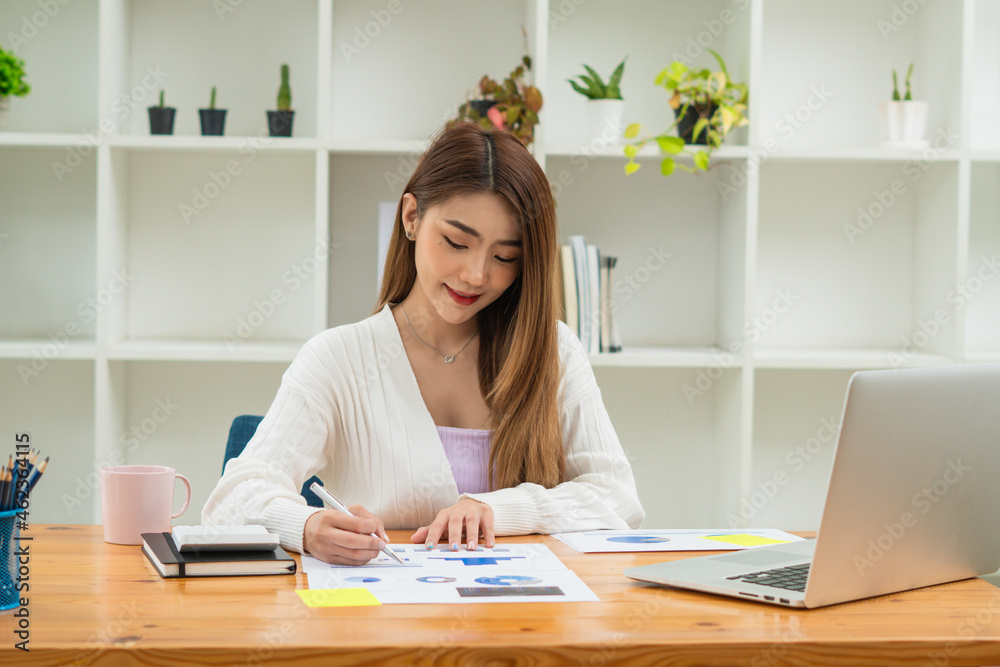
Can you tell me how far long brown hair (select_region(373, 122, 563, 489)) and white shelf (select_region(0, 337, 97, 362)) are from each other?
1208mm

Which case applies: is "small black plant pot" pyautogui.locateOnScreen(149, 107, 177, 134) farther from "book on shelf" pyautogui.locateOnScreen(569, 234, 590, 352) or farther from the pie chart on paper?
the pie chart on paper

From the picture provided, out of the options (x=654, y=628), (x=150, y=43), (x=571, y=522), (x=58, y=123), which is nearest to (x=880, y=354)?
(x=571, y=522)

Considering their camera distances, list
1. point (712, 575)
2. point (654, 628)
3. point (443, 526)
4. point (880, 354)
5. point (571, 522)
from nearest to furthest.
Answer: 1. point (654, 628)
2. point (712, 575)
3. point (443, 526)
4. point (571, 522)
5. point (880, 354)

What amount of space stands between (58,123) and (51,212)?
0.85 ft

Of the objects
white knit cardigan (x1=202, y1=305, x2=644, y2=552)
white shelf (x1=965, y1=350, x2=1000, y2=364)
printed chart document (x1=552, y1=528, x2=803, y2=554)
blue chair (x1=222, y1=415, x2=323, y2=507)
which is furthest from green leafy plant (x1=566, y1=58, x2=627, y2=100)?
printed chart document (x1=552, y1=528, x2=803, y2=554)

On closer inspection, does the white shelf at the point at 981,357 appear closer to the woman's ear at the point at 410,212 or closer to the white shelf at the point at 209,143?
the woman's ear at the point at 410,212

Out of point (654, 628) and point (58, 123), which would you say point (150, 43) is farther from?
point (654, 628)

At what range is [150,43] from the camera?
2744mm

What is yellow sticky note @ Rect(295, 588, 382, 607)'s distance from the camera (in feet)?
3.34

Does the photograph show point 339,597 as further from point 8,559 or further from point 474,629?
point 8,559

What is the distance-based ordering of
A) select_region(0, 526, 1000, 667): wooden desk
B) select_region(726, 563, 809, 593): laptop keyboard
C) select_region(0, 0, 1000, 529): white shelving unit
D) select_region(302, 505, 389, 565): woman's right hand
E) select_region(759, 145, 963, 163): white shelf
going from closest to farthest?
select_region(0, 526, 1000, 667): wooden desk
select_region(726, 563, 809, 593): laptop keyboard
select_region(302, 505, 389, 565): woman's right hand
select_region(759, 145, 963, 163): white shelf
select_region(0, 0, 1000, 529): white shelving unit

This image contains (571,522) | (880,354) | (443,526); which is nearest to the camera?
(443,526)

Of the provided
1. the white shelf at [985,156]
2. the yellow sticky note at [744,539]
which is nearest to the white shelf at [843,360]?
the white shelf at [985,156]

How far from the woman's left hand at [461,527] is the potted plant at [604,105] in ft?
4.81
